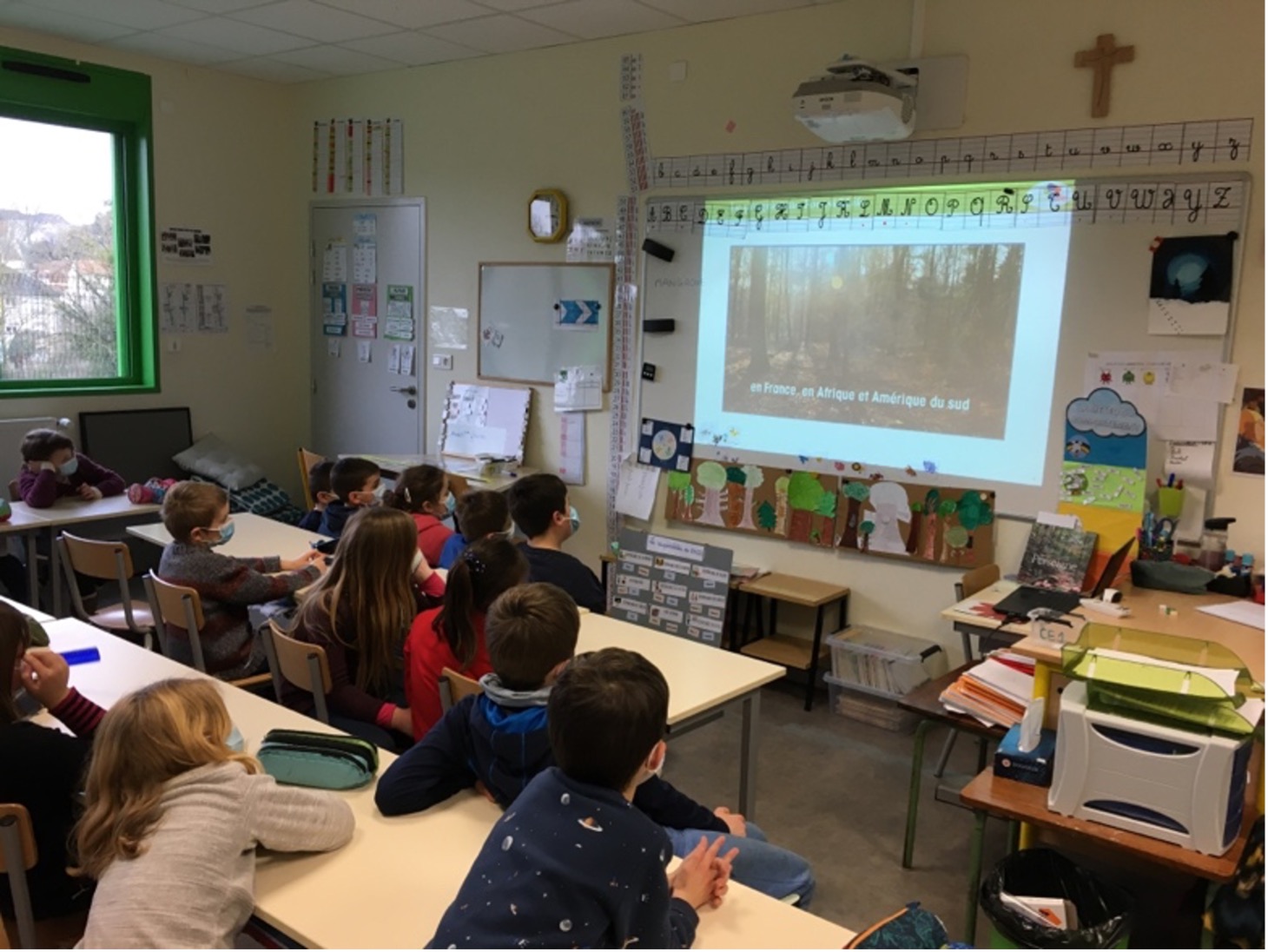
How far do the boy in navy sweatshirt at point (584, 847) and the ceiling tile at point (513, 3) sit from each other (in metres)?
3.68

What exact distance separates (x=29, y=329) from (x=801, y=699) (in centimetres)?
460

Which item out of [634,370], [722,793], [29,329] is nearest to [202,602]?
[722,793]

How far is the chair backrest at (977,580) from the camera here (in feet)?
11.7

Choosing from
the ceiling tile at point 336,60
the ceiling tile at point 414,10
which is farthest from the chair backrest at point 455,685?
the ceiling tile at point 336,60

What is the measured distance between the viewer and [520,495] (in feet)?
10.2

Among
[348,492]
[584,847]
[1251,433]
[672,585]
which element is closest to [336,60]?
[348,492]

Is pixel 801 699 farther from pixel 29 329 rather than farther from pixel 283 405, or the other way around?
pixel 29 329

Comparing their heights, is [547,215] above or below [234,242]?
above

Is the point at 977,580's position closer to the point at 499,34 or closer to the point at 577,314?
the point at 577,314

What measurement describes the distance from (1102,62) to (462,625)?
9.94 feet

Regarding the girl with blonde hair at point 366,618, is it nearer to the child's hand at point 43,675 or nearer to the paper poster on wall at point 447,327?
the child's hand at point 43,675

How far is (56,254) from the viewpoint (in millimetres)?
5613

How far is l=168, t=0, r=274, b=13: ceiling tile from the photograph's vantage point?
453cm

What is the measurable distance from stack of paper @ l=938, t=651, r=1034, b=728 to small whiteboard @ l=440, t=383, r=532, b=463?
319cm
